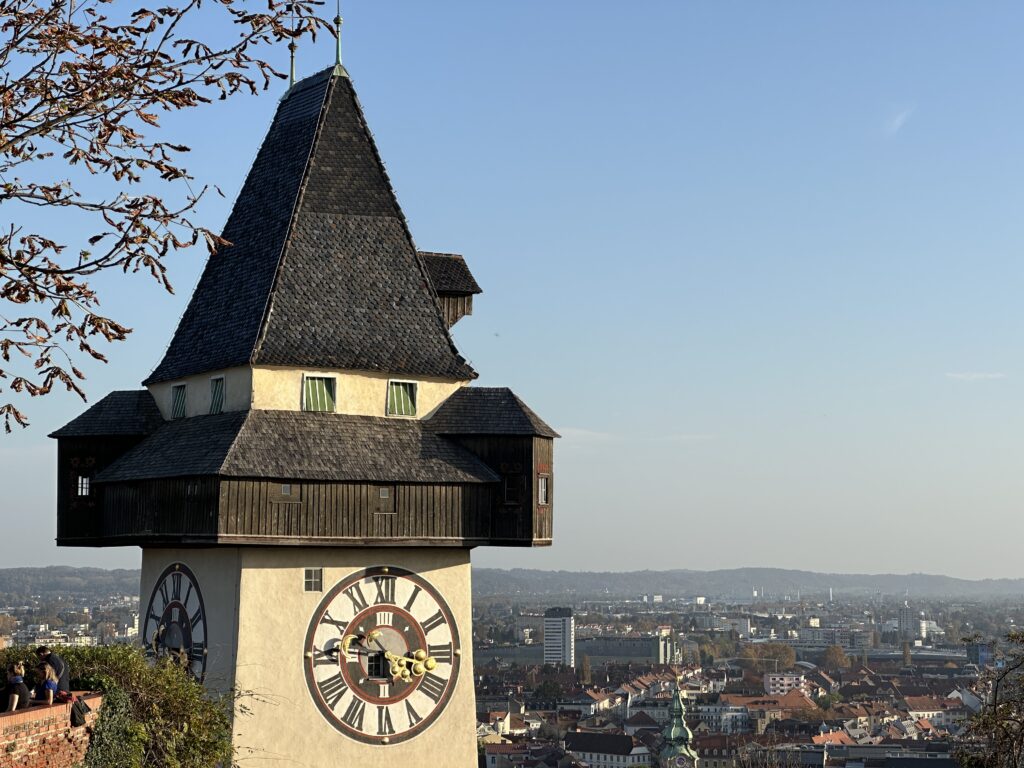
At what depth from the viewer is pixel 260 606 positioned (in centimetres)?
2270

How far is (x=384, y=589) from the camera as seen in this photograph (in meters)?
23.7

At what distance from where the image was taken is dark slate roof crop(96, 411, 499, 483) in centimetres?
2244

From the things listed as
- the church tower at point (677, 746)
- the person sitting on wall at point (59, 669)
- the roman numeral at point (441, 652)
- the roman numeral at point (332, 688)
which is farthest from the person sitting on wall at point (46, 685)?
the church tower at point (677, 746)

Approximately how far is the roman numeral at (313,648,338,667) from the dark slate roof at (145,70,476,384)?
410cm

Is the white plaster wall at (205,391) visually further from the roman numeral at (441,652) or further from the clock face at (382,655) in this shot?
the roman numeral at (441,652)

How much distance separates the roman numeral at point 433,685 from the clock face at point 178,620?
10.5 ft

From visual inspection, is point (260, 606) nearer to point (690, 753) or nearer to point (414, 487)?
point (414, 487)

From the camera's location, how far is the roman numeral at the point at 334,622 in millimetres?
23156

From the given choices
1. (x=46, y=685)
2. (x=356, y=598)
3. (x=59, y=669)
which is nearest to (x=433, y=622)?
(x=356, y=598)

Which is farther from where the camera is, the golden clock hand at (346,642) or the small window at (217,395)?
the small window at (217,395)

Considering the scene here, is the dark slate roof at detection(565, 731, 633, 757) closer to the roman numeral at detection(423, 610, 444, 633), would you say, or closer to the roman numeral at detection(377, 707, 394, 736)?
the roman numeral at detection(423, 610, 444, 633)

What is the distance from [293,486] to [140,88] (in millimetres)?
11649

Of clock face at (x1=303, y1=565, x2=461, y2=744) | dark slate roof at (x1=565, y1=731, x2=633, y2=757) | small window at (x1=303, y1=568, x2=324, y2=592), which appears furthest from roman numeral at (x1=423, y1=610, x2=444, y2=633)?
dark slate roof at (x1=565, y1=731, x2=633, y2=757)

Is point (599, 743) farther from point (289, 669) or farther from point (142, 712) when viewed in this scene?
point (142, 712)
